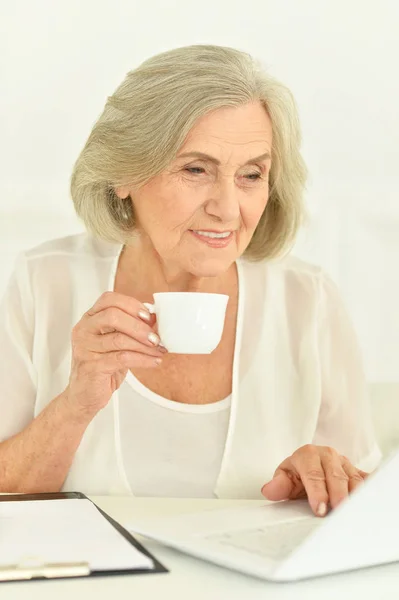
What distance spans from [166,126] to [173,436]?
597 millimetres

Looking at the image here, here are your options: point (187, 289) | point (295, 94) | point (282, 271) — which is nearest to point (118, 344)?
point (187, 289)

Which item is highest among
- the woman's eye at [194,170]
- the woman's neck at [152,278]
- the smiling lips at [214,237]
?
the woman's eye at [194,170]

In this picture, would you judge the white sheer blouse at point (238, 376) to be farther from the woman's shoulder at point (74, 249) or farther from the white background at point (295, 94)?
the white background at point (295, 94)

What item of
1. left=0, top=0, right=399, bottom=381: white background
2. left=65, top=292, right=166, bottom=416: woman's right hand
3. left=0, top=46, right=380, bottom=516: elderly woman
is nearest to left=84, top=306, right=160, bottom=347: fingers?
left=65, top=292, right=166, bottom=416: woman's right hand

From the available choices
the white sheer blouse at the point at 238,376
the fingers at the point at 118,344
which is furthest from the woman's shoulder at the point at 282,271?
the fingers at the point at 118,344

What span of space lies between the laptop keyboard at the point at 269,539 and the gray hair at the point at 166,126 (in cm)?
77

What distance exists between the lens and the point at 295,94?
7.73ft

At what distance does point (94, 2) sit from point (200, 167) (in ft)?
3.36

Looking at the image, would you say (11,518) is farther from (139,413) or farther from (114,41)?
(114,41)

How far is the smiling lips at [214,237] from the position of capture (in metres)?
1.50

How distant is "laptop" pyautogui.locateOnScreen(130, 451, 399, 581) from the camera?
738mm

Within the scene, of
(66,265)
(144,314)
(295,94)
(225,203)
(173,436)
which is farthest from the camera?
(295,94)

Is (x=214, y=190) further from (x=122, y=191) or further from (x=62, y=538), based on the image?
(x=62, y=538)

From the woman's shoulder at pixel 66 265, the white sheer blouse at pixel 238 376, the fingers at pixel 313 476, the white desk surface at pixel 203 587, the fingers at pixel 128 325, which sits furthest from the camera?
the woman's shoulder at pixel 66 265
